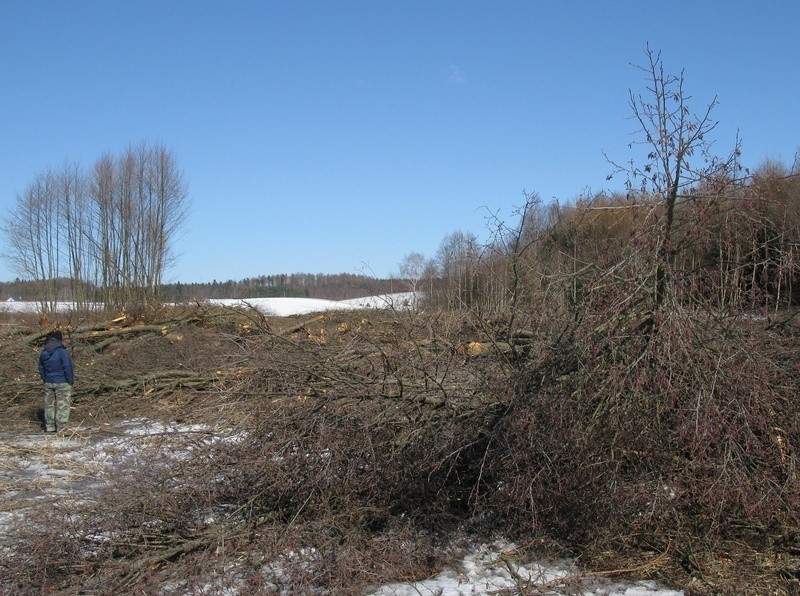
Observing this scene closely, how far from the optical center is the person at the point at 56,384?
33.9 ft

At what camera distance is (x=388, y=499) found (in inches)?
217

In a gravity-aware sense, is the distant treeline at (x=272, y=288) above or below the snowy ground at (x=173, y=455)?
above

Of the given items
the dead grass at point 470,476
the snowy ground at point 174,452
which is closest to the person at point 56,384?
the snowy ground at point 174,452

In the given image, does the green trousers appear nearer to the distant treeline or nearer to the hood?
the hood

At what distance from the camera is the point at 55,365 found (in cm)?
1039

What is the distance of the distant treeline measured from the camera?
8125 mm

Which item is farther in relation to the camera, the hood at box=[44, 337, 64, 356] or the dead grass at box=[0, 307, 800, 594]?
the hood at box=[44, 337, 64, 356]

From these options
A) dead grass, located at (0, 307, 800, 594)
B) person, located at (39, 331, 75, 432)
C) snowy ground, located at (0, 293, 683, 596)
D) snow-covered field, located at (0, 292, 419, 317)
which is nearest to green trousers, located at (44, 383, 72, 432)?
person, located at (39, 331, 75, 432)

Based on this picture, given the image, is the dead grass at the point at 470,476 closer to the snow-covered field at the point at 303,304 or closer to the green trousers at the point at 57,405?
the snow-covered field at the point at 303,304

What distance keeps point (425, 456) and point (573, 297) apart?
1.58 meters

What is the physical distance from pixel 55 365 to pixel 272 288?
29395 mm

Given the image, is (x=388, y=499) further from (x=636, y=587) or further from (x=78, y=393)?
(x=78, y=393)

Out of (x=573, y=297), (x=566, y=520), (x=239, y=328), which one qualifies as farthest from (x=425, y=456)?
(x=239, y=328)

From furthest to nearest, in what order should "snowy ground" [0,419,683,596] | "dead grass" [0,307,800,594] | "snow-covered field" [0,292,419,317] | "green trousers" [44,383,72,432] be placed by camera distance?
"green trousers" [44,383,72,432]
"snow-covered field" [0,292,419,317]
"dead grass" [0,307,800,594]
"snowy ground" [0,419,683,596]
